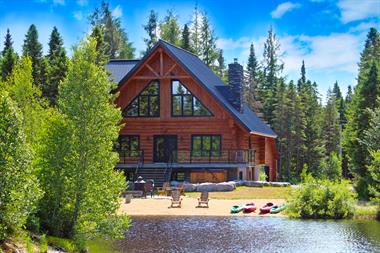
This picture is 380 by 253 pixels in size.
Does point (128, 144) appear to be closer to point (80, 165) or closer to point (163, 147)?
point (163, 147)

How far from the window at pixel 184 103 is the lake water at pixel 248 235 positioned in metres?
15.8

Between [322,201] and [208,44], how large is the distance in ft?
143

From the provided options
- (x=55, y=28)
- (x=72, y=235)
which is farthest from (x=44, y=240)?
(x=55, y=28)

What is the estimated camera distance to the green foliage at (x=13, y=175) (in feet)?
37.3

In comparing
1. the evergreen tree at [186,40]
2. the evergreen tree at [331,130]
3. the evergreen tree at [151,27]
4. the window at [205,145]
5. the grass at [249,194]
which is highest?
the evergreen tree at [151,27]

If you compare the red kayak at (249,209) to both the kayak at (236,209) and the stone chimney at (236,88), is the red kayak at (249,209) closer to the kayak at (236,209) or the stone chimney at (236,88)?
the kayak at (236,209)

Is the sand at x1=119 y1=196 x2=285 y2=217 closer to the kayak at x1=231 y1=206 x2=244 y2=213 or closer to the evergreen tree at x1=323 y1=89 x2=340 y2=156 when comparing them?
the kayak at x1=231 y1=206 x2=244 y2=213

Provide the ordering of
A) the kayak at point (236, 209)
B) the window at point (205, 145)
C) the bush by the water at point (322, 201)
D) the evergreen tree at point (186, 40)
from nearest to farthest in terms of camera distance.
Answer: the bush by the water at point (322, 201), the kayak at point (236, 209), the window at point (205, 145), the evergreen tree at point (186, 40)

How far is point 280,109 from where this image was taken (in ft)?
182

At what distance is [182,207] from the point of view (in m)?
24.1

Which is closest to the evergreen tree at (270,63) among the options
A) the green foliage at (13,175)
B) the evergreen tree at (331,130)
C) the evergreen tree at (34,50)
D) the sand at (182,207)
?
the evergreen tree at (331,130)

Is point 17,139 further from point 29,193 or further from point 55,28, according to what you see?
point 55,28

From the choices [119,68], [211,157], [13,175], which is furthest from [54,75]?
[13,175]

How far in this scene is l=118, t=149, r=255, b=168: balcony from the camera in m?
35.4
